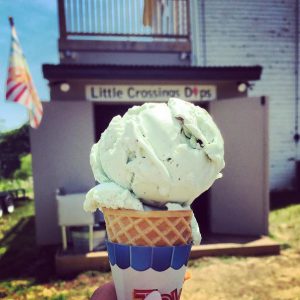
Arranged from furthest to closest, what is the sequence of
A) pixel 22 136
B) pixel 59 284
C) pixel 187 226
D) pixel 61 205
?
pixel 22 136 → pixel 61 205 → pixel 59 284 → pixel 187 226

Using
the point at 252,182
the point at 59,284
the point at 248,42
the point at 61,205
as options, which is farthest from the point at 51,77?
the point at 248,42

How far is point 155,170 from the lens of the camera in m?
1.77

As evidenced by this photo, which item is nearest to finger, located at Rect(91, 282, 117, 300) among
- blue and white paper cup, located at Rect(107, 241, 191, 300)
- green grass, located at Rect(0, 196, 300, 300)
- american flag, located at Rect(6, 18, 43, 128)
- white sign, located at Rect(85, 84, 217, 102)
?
blue and white paper cup, located at Rect(107, 241, 191, 300)

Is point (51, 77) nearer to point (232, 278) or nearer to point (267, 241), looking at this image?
point (232, 278)

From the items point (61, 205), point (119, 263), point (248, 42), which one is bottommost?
point (61, 205)

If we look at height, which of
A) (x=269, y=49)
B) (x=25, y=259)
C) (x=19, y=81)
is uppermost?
(x=269, y=49)

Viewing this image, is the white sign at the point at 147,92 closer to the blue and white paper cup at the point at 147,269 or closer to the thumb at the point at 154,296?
the blue and white paper cup at the point at 147,269

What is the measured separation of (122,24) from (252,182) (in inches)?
183

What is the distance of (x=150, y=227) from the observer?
184 cm

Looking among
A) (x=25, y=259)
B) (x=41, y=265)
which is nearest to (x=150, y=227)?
(x=41, y=265)

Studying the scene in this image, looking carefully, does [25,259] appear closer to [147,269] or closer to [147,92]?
[147,92]

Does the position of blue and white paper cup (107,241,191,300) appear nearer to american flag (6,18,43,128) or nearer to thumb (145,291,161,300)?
thumb (145,291,161,300)

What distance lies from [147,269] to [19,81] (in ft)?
11.6

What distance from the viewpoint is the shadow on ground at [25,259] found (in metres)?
5.25
